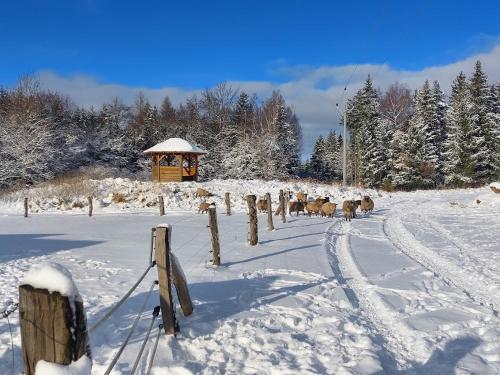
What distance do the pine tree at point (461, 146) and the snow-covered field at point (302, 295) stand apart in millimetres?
29832

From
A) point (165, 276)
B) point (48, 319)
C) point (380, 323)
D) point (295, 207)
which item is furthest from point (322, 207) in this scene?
point (48, 319)

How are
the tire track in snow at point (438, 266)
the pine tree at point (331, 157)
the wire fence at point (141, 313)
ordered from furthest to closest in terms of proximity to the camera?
the pine tree at point (331, 157)
the tire track in snow at point (438, 266)
the wire fence at point (141, 313)

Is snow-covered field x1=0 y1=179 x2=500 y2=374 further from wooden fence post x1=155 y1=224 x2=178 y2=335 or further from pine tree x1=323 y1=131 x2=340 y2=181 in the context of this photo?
pine tree x1=323 y1=131 x2=340 y2=181

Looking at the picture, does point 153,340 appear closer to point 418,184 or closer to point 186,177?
point 186,177

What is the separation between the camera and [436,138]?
48.2m

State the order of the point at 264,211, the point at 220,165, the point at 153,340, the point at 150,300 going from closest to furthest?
1. the point at 153,340
2. the point at 150,300
3. the point at 264,211
4. the point at 220,165

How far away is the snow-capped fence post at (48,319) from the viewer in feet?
6.33

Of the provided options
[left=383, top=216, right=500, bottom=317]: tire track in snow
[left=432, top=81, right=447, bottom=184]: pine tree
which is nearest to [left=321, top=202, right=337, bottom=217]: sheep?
[left=383, top=216, right=500, bottom=317]: tire track in snow

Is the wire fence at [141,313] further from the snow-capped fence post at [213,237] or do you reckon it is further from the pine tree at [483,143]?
the pine tree at [483,143]

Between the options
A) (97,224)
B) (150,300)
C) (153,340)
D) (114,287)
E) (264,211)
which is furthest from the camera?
(264,211)

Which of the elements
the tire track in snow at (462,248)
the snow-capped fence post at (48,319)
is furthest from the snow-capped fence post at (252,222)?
the snow-capped fence post at (48,319)

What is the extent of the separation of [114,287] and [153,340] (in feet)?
9.26

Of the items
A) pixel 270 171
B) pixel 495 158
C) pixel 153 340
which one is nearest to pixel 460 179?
pixel 495 158

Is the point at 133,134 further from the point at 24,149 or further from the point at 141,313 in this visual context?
the point at 141,313
